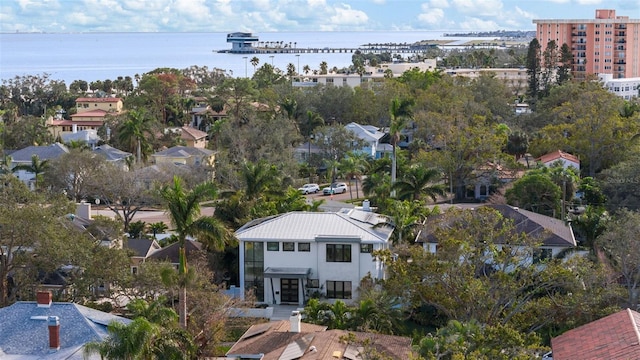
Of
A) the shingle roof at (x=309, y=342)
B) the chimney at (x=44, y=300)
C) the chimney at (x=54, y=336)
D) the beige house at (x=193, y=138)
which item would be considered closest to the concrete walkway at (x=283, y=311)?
the shingle roof at (x=309, y=342)

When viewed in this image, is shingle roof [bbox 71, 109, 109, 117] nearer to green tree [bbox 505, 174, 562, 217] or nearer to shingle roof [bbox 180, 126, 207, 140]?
shingle roof [bbox 180, 126, 207, 140]

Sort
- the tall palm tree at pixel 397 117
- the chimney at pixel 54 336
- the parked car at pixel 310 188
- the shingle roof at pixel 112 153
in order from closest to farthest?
the chimney at pixel 54 336 → the tall palm tree at pixel 397 117 → the parked car at pixel 310 188 → the shingle roof at pixel 112 153

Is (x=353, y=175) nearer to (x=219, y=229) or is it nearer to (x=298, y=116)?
(x=298, y=116)

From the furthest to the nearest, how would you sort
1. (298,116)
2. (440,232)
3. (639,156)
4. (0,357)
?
1. (298,116)
2. (639,156)
3. (440,232)
4. (0,357)

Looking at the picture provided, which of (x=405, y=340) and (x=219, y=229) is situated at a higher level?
(x=219, y=229)

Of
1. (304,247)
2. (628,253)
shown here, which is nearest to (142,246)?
(304,247)

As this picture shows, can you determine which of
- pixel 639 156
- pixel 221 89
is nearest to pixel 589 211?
pixel 639 156

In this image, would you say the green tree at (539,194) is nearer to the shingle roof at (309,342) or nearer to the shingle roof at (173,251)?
the shingle roof at (173,251)
